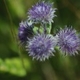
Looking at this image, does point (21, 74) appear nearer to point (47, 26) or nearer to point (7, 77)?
point (7, 77)

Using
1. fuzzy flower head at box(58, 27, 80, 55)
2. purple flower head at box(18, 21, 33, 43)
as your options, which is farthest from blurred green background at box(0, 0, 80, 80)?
fuzzy flower head at box(58, 27, 80, 55)

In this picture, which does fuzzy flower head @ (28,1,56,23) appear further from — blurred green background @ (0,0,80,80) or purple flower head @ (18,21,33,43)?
blurred green background @ (0,0,80,80)

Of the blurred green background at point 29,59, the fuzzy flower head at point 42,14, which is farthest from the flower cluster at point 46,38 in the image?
the blurred green background at point 29,59

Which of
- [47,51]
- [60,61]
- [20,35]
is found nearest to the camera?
[47,51]

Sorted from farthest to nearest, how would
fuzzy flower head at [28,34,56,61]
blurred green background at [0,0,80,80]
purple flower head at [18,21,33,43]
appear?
blurred green background at [0,0,80,80], purple flower head at [18,21,33,43], fuzzy flower head at [28,34,56,61]

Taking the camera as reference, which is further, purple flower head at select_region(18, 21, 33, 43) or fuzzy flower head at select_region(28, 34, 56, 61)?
purple flower head at select_region(18, 21, 33, 43)

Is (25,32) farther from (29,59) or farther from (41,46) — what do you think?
(29,59)

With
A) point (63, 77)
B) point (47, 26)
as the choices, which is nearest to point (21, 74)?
point (63, 77)

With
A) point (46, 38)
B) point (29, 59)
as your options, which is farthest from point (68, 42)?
point (29, 59)
